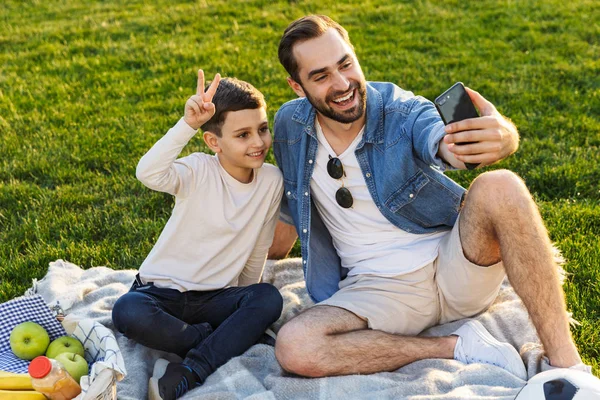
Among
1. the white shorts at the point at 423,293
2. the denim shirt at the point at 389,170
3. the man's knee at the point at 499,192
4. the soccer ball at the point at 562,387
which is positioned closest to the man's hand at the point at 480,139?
the man's knee at the point at 499,192

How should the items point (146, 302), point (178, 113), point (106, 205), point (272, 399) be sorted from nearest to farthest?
point (272, 399)
point (146, 302)
point (106, 205)
point (178, 113)

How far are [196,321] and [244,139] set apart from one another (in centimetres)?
101

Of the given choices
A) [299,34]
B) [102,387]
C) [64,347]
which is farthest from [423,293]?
[64,347]

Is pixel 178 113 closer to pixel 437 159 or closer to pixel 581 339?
pixel 437 159

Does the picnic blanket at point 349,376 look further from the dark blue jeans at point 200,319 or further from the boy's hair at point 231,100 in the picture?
the boy's hair at point 231,100

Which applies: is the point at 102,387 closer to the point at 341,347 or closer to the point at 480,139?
the point at 341,347

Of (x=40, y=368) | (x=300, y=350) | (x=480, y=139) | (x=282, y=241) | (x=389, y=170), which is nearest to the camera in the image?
(x=40, y=368)

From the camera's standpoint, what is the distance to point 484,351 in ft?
11.8

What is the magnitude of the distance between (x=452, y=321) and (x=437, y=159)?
0.99 m

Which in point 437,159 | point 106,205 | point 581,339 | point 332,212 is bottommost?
point 581,339

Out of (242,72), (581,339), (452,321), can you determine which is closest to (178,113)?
(242,72)

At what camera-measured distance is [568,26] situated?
848cm

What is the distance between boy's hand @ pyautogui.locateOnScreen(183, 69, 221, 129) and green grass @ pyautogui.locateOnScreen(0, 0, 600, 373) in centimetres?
154

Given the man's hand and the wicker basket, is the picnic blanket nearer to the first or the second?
the wicker basket
